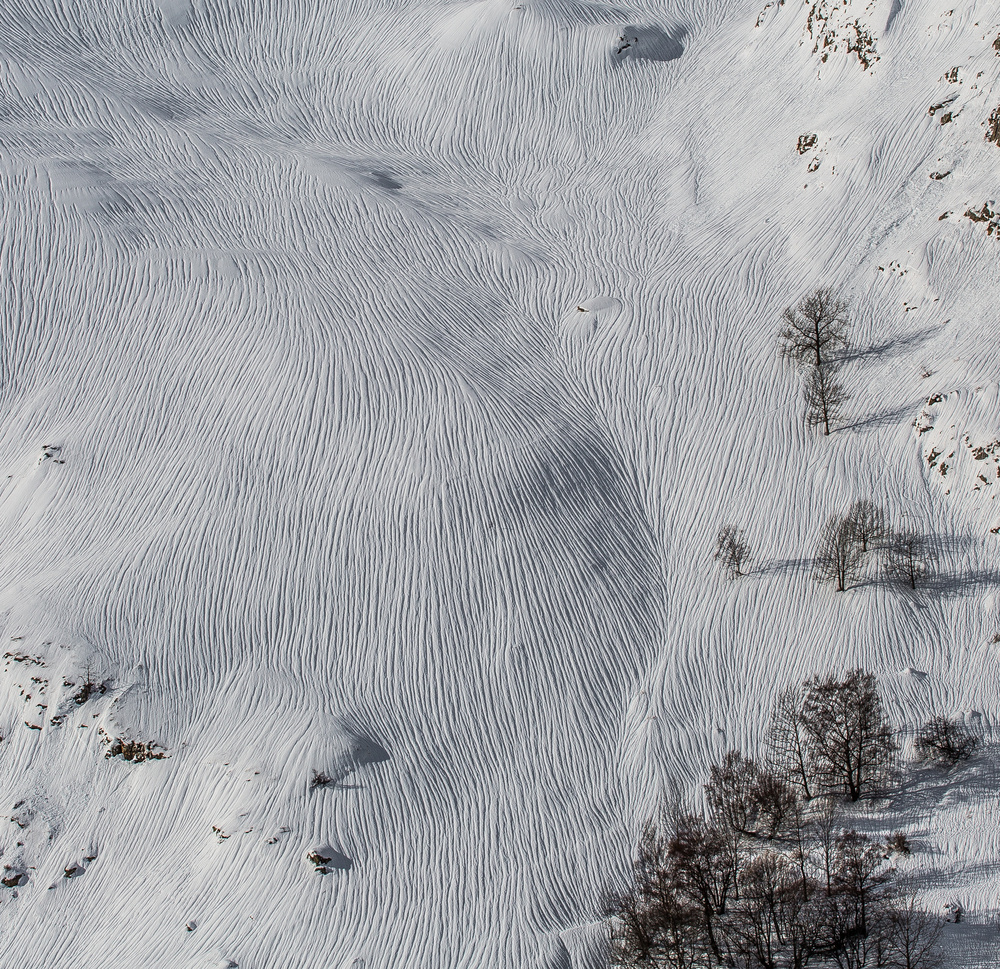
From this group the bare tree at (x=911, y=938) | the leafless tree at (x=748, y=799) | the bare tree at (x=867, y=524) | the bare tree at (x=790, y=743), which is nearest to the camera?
the bare tree at (x=911, y=938)

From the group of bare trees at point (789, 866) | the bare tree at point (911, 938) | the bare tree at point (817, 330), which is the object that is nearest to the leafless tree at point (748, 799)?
the group of bare trees at point (789, 866)

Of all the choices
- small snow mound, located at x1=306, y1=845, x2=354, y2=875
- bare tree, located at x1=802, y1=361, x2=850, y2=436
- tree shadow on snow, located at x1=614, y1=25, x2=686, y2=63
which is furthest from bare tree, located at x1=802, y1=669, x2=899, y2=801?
tree shadow on snow, located at x1=614, y1=25, x2=686, y2=63

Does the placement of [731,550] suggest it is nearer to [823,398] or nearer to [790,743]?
[823,398]

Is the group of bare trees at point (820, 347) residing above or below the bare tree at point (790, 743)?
above

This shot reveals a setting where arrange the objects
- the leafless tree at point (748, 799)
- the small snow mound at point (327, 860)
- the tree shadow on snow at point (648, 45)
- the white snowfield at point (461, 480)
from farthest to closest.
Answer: the tree shadow on snow at point (648, 45)
the white snowfield at point (461, 480)
the small snow mound at point (327, 860)
the leafless tree at point (748, 799)

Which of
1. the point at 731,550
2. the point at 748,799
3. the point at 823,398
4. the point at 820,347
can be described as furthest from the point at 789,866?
the point at 820,347

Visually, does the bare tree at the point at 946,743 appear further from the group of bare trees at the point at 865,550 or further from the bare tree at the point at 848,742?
the group of bare trees at the point at 865,550

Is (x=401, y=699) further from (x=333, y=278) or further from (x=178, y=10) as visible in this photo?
(x=178, y=10)
